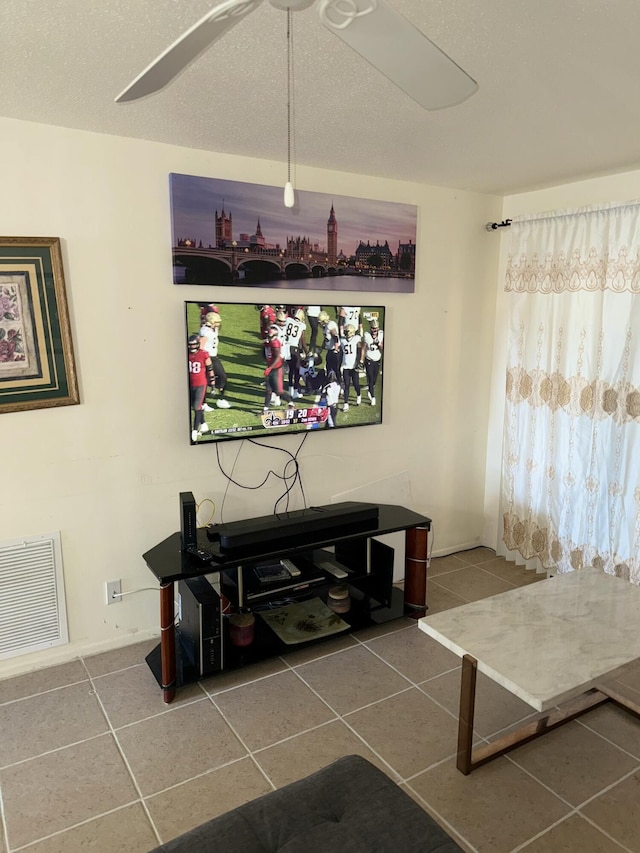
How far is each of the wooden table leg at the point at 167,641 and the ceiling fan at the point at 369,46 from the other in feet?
5.92

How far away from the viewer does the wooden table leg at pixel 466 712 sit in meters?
1.97

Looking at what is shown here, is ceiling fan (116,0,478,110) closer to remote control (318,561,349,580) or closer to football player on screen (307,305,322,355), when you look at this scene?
football player on screen (307,305,322,355)

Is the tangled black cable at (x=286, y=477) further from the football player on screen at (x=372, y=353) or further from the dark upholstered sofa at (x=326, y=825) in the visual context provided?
the dark upholstered sofa at (x=326, y=825)

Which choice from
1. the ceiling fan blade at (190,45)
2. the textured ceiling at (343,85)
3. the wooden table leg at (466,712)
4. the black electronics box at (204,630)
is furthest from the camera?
the black electronics box at (204,630)

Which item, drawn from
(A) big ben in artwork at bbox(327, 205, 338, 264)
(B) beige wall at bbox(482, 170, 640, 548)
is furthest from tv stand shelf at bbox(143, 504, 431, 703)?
(A) big ben in artwork at bbox(327, 205, 338, 264)

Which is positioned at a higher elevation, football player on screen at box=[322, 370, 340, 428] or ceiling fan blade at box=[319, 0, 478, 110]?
ceiling fan blade at box=[319, 0, 478, 110]

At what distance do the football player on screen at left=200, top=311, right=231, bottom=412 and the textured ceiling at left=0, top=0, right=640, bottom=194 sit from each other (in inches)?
30.4

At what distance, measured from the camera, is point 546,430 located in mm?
3492

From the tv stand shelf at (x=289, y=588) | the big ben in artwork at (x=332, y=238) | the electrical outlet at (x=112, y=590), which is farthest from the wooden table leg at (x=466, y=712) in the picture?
the big ben in artwork at (x=332, y=238)

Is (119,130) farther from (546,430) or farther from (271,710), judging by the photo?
(546,430)

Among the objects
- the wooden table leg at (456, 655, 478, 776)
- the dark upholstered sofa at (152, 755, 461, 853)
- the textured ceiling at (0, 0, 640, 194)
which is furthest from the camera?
the wooden table leg at (456, 655, 478, 776)

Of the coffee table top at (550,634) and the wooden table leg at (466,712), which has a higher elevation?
the coffee table top at (550,634)

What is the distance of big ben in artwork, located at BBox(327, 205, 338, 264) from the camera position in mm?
3061

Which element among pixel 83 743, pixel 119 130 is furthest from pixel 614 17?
pixel 83 743
